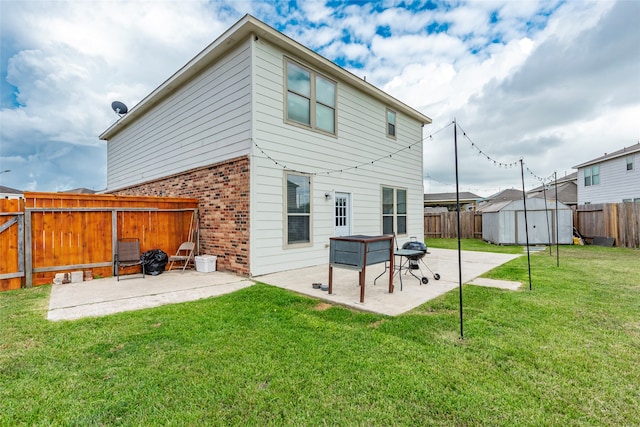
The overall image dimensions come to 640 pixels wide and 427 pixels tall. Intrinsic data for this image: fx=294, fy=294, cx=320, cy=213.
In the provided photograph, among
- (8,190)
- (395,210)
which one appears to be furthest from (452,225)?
(8,190)

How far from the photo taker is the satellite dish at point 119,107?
12070 mm

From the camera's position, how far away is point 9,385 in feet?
7.45

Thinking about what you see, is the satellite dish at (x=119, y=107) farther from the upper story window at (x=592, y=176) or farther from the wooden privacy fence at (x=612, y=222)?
the upper story window at (x=592, y=176)

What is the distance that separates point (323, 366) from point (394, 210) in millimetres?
8699

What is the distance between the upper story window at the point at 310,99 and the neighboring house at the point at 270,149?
0.03 m

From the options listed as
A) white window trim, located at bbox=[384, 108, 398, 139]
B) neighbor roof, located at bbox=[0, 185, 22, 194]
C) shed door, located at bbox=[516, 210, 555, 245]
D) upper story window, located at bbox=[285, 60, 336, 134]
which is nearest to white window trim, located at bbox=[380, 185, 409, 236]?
white window trim, located at bbox=[384, 108, 398, 139]

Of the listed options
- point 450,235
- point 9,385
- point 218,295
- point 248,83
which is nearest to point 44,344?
point 9,385

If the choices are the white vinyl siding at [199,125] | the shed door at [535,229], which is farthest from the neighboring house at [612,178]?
the white vinyl siding at [199,125]

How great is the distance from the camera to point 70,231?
6.12 m

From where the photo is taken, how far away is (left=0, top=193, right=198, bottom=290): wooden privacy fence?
5.56 meters

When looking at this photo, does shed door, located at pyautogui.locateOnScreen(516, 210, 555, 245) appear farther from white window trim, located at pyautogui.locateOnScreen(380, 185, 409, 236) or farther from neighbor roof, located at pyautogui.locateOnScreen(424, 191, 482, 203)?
neighbor roof, located at pyautogui.locateOnScreen(424, 191, 482, 203)

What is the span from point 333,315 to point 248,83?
518 centimetres

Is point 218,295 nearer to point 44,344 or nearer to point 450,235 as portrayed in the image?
point 44,344

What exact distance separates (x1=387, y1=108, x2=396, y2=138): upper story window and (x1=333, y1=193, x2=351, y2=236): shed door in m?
3.42
